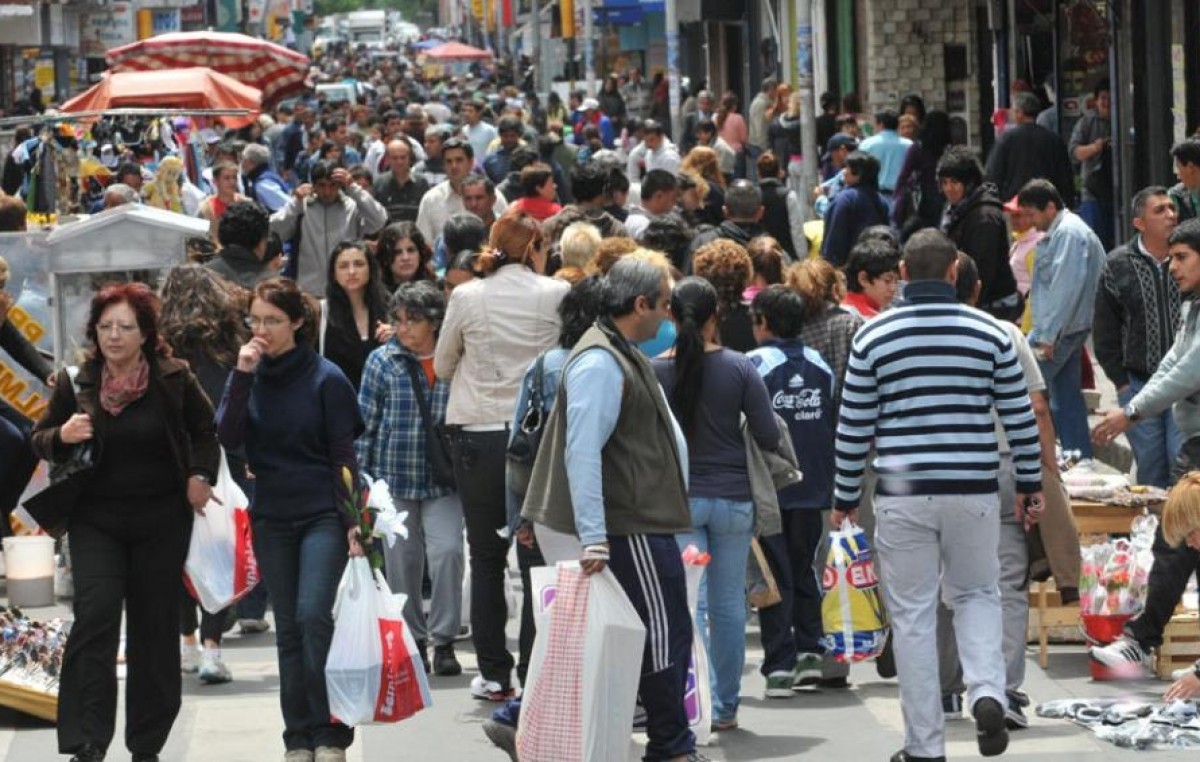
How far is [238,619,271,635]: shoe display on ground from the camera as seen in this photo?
11625mm

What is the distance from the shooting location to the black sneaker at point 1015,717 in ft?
29.5

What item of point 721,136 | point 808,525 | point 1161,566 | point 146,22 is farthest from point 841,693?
point 146,22

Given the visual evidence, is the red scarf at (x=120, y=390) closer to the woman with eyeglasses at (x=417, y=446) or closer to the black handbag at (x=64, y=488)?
the black handbag at (x=64, y=488)

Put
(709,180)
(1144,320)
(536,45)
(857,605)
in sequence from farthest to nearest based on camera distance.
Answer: (536,45), (709,180), (1144,320), (857,605)

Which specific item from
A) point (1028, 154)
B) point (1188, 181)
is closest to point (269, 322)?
point (1188, 181)

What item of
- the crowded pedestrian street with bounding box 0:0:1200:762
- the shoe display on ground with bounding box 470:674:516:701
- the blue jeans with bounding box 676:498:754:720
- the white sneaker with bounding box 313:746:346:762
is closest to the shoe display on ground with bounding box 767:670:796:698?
the crowded pedestrian street with bounding box 0:0:1200:762

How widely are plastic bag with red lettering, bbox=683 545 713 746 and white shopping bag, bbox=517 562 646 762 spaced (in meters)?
0.81

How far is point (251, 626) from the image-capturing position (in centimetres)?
1164

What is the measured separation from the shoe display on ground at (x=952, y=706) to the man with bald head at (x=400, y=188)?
387 inches

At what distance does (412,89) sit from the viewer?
71250 millimetres

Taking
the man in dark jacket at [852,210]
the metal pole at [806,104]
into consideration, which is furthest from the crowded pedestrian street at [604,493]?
the metal pole at [806,104]

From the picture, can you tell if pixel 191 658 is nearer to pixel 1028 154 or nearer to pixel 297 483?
pixel 297 483

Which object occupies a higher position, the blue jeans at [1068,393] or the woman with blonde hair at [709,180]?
the woman with blonde hair at [709,180]

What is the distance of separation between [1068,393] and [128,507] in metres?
7.09
